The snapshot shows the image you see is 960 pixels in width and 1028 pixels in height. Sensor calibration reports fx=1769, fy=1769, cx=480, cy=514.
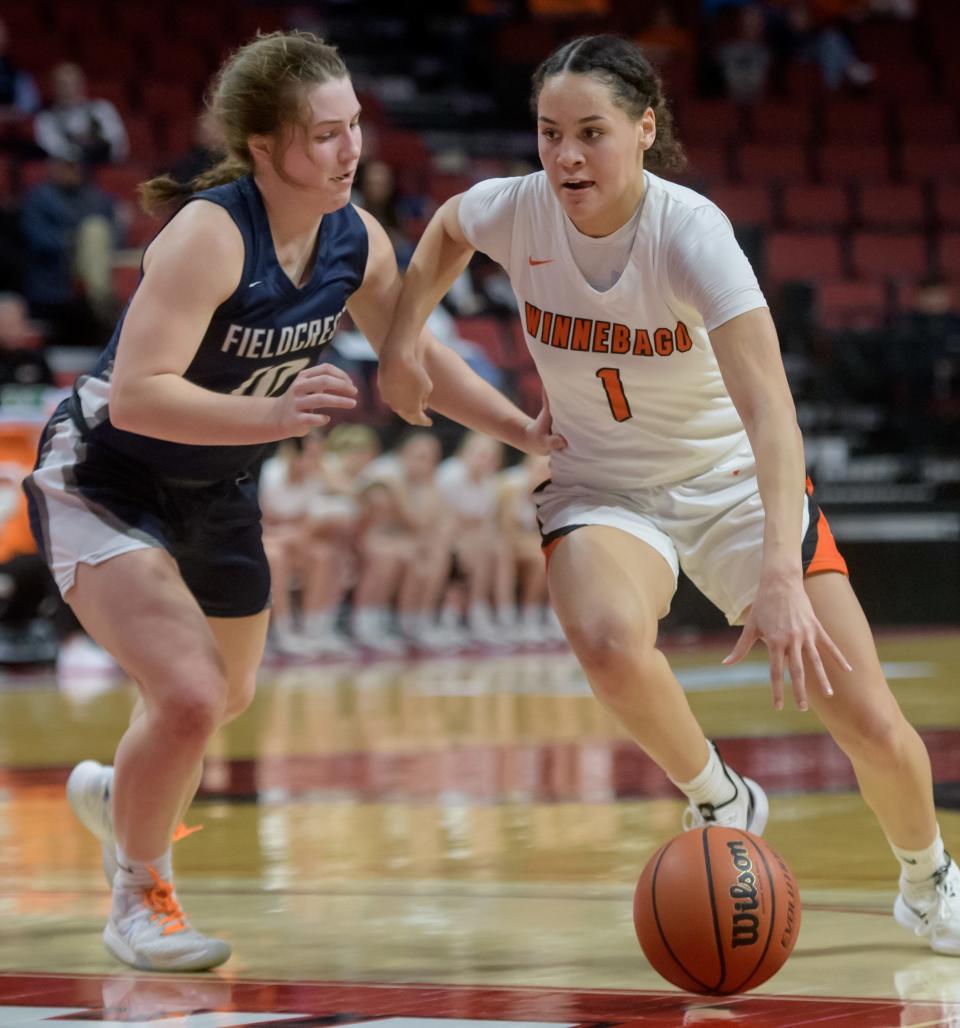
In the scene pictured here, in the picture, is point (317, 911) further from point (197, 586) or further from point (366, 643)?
point (366, 643)

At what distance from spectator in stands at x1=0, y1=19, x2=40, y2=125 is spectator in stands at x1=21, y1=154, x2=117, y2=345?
1883 millimetres

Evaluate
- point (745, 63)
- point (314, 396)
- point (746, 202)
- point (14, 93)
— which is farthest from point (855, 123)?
point (314, 396)

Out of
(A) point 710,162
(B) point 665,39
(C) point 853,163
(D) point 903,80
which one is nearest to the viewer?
(A) point 710,162

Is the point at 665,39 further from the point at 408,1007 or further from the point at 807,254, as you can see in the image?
the point at 408,1007

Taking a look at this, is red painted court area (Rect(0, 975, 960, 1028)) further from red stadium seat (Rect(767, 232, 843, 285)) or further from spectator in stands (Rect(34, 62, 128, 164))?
red stadium seat (Rect(767, 232, 843, 285))

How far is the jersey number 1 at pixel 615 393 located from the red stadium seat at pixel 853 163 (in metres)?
13.2

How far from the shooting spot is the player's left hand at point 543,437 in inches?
168

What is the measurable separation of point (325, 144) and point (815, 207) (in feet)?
42.2

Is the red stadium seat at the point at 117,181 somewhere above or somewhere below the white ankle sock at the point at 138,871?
above

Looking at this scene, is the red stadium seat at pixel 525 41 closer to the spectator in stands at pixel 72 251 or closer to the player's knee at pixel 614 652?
the spectator in stands at pixel 72 251

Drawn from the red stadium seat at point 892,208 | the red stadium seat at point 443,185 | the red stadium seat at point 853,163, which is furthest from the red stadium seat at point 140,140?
the red stadium seat at point 892,208

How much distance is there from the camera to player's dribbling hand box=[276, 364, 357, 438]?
142 inches

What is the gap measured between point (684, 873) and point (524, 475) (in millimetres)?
9109

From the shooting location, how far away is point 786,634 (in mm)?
3453
